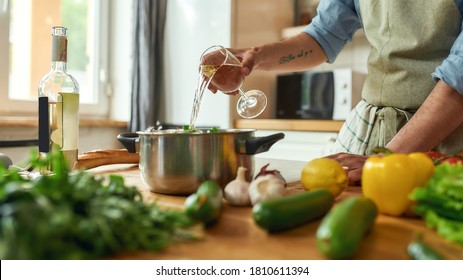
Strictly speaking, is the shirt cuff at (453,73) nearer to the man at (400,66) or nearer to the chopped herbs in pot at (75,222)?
the man at (400,66)

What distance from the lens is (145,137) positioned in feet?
2.57

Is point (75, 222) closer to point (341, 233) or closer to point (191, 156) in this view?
point (341, 233)

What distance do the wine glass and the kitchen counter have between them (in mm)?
579

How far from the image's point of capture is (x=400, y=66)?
4.17ft

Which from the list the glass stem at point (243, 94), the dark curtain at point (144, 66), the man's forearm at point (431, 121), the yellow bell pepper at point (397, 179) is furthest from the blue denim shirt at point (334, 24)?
the dark curtain at point (144, 66)

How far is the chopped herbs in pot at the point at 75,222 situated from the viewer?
0.36 metres

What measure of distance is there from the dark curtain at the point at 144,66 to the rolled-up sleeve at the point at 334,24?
148cm

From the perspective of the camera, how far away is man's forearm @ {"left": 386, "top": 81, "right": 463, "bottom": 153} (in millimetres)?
1004

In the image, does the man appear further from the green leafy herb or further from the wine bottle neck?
the wine bottle neck

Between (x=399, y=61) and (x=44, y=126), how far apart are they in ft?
3.16

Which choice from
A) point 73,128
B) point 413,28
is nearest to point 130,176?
point 73,128

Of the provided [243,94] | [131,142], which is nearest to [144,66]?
[243,94]

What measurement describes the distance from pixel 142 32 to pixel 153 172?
7.20 feet

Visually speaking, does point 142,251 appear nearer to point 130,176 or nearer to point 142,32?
point 130,176
